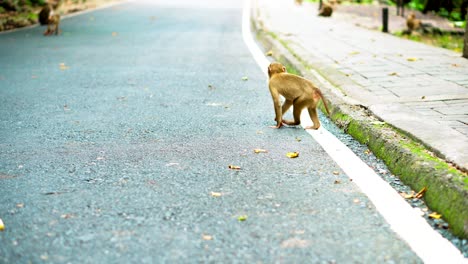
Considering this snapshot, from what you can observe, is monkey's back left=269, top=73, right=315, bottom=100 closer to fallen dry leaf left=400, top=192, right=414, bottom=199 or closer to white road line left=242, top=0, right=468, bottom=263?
white road line left=242, top=0, right=468, bottom=263

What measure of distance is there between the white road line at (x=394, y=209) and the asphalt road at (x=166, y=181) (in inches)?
2.4

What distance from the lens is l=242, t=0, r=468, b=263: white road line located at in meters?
2.86

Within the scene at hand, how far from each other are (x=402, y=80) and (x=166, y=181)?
410cm

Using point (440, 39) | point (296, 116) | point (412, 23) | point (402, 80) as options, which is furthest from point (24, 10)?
point (296, 116)

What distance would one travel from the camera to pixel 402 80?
7.18m

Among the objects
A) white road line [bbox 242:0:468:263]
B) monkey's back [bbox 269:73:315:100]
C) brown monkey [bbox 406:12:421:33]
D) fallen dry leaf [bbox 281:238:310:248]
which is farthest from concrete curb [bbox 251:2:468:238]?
brown monkey [bbox 406:12:421:33]

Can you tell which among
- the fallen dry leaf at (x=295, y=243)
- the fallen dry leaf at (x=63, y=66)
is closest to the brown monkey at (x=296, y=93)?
the fallen dry leaf at (x=295, y=243)

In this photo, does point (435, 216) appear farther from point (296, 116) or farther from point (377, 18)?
point (377, 18)

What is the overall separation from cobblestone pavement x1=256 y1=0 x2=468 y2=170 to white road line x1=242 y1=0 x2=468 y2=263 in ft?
1.43

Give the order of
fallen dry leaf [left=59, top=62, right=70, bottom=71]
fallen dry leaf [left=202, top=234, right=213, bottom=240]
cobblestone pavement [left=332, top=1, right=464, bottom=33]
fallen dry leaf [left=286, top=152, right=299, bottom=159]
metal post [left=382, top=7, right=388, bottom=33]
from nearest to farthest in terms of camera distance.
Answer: fallen dry leaf [left=202, top=234, right=213, bottom=240]
fallen dry leaf [left=286, top=152, right=299, bottom=159]
fallen dry leaf [left=59, top=62, right=70, bottom=71]
metal post [left=382, top=7, right=388, bottom=33]
cobblestone pavement [left=332, top=1, right=464, bottom=33]

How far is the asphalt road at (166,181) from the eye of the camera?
2865mm

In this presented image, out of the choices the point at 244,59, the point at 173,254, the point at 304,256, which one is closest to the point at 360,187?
the point at 304,256

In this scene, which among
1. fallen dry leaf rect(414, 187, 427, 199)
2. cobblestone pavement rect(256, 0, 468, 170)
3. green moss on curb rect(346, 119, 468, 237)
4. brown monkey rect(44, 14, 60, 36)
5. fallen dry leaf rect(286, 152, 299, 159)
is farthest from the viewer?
brown monkey rect(44, 14, 60, 36)

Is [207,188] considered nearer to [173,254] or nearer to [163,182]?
[163,182]
